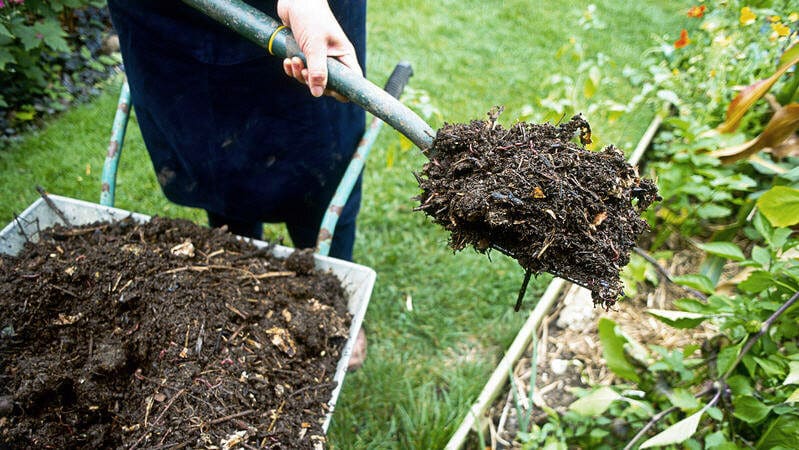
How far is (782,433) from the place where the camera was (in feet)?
4.69

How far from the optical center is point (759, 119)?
101 inches

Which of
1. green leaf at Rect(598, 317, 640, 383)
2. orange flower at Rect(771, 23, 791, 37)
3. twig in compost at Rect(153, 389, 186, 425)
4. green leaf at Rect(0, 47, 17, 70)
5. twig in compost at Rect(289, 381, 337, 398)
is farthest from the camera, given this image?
green leaf at Rect(0, 47, 17, 70)

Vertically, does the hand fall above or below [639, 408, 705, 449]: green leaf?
above

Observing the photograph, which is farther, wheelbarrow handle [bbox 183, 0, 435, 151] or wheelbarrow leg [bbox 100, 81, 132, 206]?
wheelbarrow leg [bbox 100, 81, 132, 206]

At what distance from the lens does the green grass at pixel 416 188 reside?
7.01ft

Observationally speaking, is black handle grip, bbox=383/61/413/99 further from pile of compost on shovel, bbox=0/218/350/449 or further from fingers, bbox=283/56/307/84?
pile of compost on shovel, bbox=0/218/350/449

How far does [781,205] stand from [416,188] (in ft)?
6.70

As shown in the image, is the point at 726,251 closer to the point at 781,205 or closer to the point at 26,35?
the point at 781,205

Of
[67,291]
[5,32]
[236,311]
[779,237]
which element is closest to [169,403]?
[236,311]

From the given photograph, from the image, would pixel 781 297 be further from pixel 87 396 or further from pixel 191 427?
pixel 87 396

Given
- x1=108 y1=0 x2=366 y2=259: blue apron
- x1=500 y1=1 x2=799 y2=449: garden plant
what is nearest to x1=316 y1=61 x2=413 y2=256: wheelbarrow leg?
x1=108 y1=0 x2=366 y2=259: blue apron

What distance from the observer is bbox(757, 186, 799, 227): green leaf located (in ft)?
4.56

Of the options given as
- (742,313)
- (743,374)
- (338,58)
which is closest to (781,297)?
(742,313)

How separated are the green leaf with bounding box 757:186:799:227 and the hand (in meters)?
1.14
